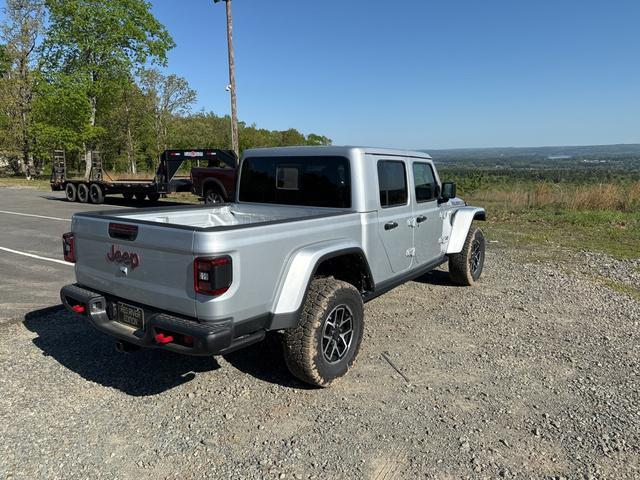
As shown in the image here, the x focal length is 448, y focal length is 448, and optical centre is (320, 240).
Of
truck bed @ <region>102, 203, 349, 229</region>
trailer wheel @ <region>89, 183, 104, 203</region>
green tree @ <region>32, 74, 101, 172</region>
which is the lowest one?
truck bed @ <region>102, 203, 349, 229</region>

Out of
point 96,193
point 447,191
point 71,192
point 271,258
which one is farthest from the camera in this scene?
point 71,192

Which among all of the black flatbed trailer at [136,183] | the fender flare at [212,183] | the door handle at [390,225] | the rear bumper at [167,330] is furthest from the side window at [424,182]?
the fender flare at [212,183]

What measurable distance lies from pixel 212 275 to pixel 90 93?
28.6 metres

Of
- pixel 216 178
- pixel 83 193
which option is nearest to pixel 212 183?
pixel 216 178

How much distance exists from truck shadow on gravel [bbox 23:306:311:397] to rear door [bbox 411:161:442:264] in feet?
6.37

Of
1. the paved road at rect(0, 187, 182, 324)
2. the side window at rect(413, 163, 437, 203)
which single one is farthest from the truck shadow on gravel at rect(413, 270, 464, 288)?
the paved road at rect(0, 187, 182, 324)

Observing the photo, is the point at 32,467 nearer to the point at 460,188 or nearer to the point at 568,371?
the point at 568,371

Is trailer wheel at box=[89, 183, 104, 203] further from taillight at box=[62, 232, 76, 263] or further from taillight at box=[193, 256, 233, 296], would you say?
taillight at box=[193, 256, 233, 296]

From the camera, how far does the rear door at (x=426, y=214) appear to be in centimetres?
495

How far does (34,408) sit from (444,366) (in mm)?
3208

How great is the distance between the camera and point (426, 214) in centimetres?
512

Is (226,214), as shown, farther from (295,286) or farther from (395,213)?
(295,286)

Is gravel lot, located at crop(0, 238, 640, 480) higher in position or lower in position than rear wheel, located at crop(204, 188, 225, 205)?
lower

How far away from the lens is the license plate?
10.2 ft
